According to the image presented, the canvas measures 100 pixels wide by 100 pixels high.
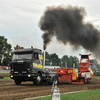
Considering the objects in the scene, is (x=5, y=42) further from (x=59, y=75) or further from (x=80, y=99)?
(x=80, y=99)

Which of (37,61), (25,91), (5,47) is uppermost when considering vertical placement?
(5,47)

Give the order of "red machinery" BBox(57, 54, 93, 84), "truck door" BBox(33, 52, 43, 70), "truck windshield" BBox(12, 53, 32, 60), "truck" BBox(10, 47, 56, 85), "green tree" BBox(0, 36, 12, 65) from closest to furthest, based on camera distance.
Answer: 1. "truck" BBox(10, 47, 56, 85)
2. "truck windshield" BBox(12, 53, 32, 60)
3. "truck door" BBox(33, 52, 43, 70)
4. "red machinery" BBox(57, 54, 93, 84)
5. "green tree" BBox(0, 36, 12, 65)

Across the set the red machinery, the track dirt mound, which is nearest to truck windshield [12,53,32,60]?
the track dirt mound

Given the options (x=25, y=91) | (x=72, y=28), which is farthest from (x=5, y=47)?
(x=25, y=91)

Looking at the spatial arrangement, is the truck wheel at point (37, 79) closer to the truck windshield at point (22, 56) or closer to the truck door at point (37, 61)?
the truck door at point (37, 61)

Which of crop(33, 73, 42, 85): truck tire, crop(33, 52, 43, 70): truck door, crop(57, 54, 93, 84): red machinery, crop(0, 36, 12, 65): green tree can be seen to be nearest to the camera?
crop(33, 52, 43, 70): truck door

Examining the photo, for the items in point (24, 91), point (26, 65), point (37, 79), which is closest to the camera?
point (24, 91)

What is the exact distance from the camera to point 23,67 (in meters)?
15.8

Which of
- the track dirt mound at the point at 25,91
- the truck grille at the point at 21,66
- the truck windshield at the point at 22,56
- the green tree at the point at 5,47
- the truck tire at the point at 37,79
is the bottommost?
the track dirt mound at the point at 25,91

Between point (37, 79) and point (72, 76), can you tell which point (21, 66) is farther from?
point (72, 76)

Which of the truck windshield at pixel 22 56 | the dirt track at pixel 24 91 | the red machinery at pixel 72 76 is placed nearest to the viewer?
the dirt track at pixel 24 91

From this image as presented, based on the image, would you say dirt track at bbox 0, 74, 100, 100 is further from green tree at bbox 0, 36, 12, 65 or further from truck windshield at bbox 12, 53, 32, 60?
green tree at bbox 0, 36, 12, 65

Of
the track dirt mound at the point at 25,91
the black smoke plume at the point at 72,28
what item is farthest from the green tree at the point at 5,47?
the track dirt mound at the point at 25,91

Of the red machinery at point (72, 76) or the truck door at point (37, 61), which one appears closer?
the truck door at point (37, 61)
